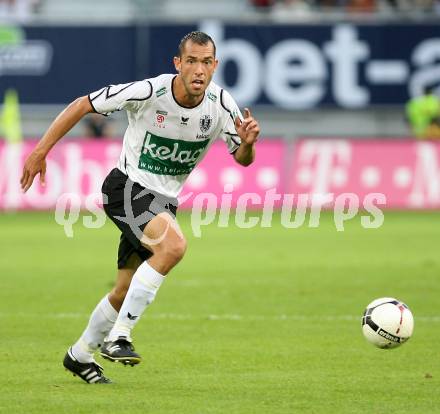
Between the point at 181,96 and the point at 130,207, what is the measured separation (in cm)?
86

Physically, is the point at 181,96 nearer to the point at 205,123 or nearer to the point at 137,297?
the point at 205,123

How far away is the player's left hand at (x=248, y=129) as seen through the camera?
7.59m

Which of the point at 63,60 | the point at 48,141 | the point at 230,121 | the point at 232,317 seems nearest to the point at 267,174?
the point at 63,60

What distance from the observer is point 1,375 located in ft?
26.4

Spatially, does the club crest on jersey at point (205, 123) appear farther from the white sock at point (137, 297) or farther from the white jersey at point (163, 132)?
the white sock at point (137, 297)

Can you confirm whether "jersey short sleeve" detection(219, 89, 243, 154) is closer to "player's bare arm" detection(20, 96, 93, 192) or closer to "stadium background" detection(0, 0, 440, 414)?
"player's bare arm" detection(20, 96, 93, 192)

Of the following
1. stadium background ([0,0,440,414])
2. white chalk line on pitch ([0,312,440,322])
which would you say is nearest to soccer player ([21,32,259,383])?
stadium background ([0,0,440,414])

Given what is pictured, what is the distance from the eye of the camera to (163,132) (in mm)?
7965

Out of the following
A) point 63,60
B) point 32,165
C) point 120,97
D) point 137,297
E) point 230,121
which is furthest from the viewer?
point 63,60

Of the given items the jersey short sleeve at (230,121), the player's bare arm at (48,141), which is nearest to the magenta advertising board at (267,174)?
the jersey short sleeve at (230,121)

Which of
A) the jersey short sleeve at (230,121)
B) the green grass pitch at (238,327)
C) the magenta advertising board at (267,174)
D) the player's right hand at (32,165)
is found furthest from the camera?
the magenta advertising board at (267,174)

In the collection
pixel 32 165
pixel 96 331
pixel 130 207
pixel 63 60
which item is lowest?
pixel 96 331

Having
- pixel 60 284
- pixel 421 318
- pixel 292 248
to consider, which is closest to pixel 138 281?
pixel 421 318

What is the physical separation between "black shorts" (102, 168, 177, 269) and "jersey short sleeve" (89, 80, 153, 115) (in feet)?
1.76
